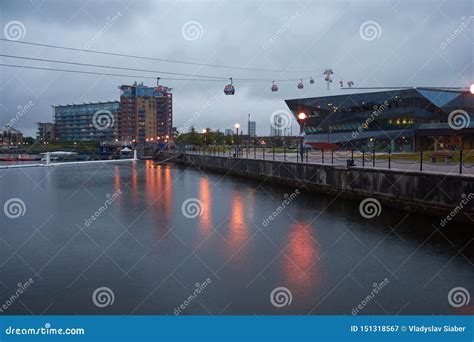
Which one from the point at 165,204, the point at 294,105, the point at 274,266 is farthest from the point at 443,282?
the point at 294,105

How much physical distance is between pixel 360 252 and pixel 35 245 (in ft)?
28.2

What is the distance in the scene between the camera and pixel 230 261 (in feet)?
32.6

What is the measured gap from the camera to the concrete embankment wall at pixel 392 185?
575 inches

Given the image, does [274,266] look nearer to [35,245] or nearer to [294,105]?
[35,245]
